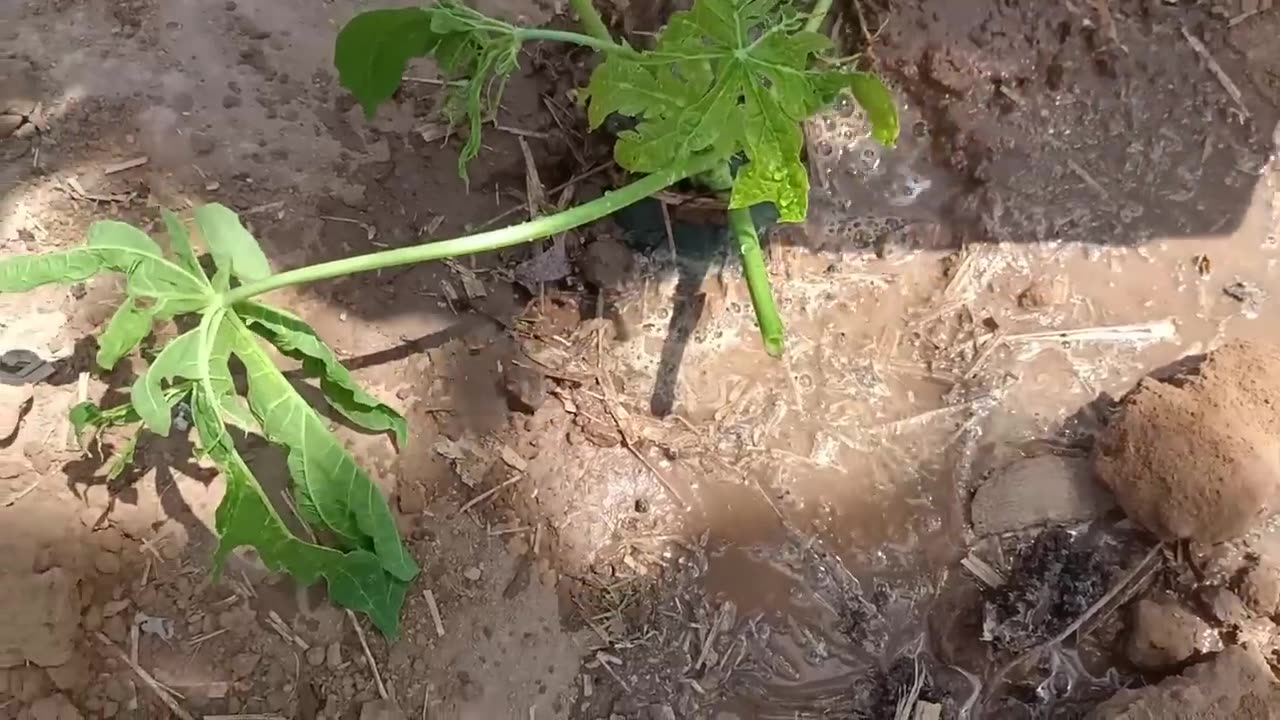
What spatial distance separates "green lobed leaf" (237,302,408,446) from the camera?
1886 mm

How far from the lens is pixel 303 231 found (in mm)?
2213

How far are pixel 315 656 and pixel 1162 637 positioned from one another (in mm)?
1774

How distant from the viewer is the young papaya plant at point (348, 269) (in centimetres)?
177

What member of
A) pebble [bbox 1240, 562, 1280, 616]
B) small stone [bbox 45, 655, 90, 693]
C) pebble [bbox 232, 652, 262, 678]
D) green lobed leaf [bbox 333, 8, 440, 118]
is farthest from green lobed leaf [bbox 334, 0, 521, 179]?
pebble [bbox 1240, 562, 1280, 616]

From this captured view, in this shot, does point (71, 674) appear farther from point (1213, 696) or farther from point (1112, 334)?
point (1112, 334)

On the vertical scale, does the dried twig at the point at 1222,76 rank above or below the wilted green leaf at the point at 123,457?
above

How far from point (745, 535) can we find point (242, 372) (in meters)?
1.12

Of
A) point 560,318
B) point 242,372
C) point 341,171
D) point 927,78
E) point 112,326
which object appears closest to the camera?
point 112,326

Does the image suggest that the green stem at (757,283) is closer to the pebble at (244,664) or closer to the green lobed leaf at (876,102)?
the green lobed leaf at (876,102)

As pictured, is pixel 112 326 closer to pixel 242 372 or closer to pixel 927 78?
pixel 242 372

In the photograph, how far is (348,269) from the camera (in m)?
1.80

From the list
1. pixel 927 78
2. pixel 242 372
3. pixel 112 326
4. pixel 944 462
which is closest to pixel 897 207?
pixel 927 78

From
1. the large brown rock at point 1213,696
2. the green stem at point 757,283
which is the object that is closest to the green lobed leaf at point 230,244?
the green stem at point 757,283

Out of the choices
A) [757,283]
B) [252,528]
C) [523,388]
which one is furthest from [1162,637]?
[252,528]
